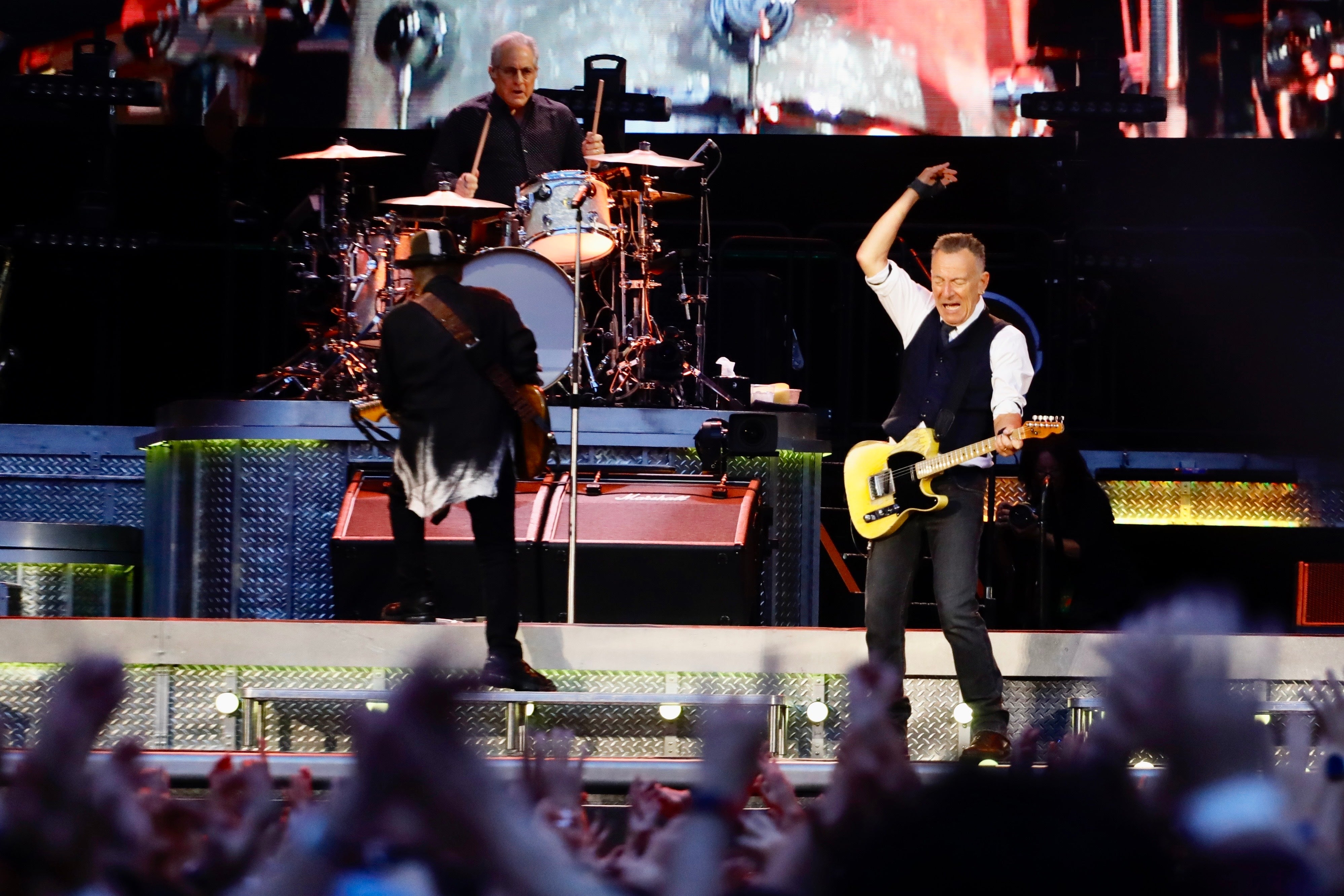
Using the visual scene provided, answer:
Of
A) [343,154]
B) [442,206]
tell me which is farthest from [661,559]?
[343,154]

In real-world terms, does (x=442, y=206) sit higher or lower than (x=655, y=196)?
lower

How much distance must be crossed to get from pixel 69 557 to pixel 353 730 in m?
6.74

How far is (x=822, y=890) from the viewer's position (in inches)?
43.6

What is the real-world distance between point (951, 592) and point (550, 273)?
3164 mm

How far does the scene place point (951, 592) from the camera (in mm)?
5000

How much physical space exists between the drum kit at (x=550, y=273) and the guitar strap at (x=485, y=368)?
6.31ft

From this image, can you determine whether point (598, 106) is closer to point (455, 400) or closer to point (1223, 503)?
point (455, 400)

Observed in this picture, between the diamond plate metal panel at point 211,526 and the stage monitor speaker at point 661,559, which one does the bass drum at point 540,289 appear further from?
the diamond plate metal panel at point 211,526

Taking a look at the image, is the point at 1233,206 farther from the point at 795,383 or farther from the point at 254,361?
the point at 254,361

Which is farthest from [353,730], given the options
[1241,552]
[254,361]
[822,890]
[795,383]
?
[254,361]

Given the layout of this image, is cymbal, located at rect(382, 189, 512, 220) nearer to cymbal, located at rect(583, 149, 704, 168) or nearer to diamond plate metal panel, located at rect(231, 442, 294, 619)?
cymbal, located at rect(583, 149, 704, 168)

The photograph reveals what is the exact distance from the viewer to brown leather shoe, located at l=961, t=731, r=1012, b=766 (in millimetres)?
4645

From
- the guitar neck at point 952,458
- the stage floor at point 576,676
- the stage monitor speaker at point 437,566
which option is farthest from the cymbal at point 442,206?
the guitar neck at point 952,458

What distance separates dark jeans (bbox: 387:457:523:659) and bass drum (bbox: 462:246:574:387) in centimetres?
202
